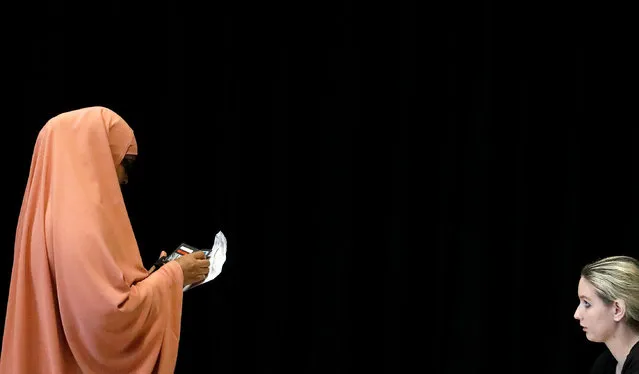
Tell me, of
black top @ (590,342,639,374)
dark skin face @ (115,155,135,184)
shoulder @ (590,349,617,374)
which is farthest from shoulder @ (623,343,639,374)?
dark skin face @ (115,155,135,184)

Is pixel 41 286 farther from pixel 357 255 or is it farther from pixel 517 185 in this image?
pixel 517 185

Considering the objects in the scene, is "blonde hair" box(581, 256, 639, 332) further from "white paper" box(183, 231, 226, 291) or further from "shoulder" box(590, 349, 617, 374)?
"white paper" box(183, 231, 226, 291)

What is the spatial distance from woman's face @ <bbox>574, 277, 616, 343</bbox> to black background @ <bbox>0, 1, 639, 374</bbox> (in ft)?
3.04

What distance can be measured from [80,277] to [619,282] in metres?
1.31

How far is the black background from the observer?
2.83 meters

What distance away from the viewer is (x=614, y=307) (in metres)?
2.04

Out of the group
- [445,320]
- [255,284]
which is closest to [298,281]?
[255,284]

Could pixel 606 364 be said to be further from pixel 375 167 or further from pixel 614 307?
pixel 375 167

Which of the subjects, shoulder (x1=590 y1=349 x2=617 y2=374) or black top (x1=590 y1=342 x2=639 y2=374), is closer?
black top (x1=590 y1=342 x2=639 y2=374)

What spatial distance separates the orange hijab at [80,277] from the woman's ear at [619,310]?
3.64 feet

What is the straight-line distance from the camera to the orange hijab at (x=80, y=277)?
1817 millimetres

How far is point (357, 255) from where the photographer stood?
2.96 meters

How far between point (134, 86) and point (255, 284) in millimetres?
817

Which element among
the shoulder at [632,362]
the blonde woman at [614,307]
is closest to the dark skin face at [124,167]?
the blonde woman at [614,307]
